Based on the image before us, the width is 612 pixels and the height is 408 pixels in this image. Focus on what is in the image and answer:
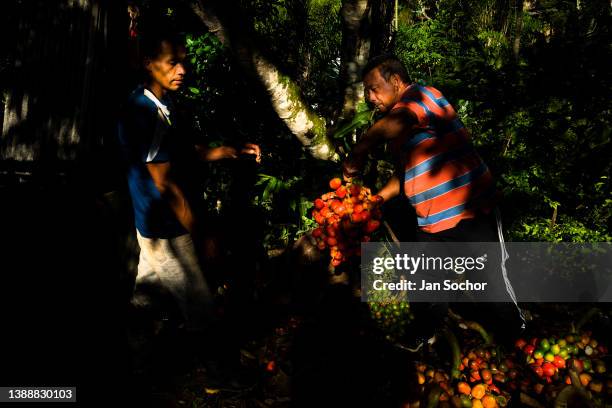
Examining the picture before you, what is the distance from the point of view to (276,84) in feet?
8.92

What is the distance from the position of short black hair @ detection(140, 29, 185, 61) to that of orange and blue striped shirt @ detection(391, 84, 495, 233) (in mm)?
1267

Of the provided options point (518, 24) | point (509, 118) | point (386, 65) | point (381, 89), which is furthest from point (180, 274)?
point (518, 24)

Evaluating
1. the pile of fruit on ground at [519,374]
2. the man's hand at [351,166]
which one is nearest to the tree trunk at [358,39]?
the man's hand at [351,166]

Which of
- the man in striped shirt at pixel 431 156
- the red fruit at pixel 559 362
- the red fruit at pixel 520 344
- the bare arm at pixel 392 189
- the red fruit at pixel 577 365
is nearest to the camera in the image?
the man in striped shirt at pixel 431 156

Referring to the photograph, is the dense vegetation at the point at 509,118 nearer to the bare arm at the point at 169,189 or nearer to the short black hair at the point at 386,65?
the short black hair at the point at 386,65

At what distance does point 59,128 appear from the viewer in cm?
375

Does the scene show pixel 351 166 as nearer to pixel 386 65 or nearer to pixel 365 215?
pixel 365 215

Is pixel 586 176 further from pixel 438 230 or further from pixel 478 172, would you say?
pixel 438 230

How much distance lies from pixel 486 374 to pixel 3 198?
408 cm

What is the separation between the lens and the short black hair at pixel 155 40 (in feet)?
7.16

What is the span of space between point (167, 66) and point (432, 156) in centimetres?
159

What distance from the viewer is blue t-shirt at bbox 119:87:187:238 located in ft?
7.03

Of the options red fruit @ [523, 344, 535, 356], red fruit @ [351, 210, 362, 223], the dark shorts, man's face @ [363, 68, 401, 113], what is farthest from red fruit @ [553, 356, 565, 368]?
man's face @ [363, 68, 401, 113]

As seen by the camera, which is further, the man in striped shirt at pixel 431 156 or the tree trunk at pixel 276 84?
the tree trunk at pixel 276 84
